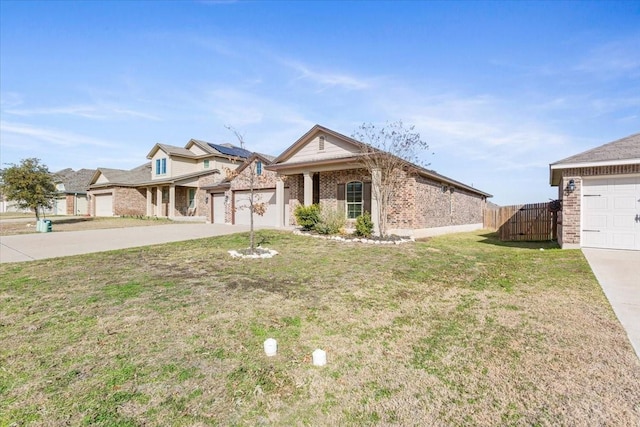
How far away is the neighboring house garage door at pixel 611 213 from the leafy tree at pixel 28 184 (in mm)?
26305

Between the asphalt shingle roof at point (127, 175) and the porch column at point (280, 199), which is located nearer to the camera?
the porch column at point (280, 199)

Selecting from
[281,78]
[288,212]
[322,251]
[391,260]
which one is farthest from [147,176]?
[391,260]

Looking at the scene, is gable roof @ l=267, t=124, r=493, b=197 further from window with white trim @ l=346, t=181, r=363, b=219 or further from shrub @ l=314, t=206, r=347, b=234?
shrub @ l=314, t=206, r=347, b=234

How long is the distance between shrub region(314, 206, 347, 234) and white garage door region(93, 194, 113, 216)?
25.9 metres

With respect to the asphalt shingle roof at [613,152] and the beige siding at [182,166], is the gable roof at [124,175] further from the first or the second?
the asphalt shingle roof at [613,152]

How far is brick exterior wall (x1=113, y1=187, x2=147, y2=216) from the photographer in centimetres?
2920

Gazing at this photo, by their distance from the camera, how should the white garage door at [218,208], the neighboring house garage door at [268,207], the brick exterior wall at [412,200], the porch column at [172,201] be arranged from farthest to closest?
1. the porch column at [172,201]
2. the white garage door at [218,208]
3. the neighboring house garage door at [268,207]
4. the brick exterior wall at [412,200]

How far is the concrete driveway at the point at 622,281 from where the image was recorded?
4316 mm

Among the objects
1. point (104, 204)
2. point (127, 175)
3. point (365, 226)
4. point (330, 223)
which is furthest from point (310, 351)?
point (104, 204)

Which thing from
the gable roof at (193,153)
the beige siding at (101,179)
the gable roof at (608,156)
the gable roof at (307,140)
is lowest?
the gable roof at (608,156)

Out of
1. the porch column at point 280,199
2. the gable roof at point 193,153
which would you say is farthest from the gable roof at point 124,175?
the porch column at point 280,199

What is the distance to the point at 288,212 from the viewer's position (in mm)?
17922

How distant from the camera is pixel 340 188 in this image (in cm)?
1577

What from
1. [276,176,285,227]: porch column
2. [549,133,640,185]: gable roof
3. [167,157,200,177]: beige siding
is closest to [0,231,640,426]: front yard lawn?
[549,133,640,185]: gable roof
